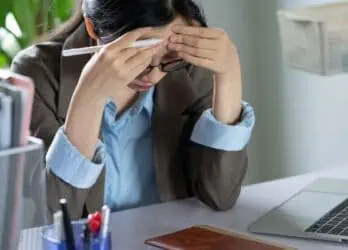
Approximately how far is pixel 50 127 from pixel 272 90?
0.98 m

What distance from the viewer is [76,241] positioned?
983 millimetres

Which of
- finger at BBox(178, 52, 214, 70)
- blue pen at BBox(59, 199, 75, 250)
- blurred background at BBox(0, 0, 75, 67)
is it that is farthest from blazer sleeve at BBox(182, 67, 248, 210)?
blurred background at BBox(0, 0, 75, 67)

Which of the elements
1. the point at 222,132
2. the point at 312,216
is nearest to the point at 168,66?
the point at 222,132

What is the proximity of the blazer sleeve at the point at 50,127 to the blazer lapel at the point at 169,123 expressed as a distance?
0.13 metres

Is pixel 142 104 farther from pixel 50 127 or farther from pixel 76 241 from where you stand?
pixel 76 241

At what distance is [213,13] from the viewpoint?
2199 mm

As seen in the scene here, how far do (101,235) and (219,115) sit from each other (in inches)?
17.3

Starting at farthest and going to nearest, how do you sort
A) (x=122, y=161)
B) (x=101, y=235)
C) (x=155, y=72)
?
(x=122, y=161), (x=155, y=72), (x=101, y=235)

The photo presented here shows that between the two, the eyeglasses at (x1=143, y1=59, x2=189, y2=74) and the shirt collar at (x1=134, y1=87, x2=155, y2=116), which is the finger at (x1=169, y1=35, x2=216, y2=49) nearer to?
the eyeglasses at (x1=143, y1=59, x2=189, y2=74)

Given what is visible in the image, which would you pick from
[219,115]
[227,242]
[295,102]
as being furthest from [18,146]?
[295,102]

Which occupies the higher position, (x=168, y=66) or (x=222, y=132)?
(x=168, y=66)

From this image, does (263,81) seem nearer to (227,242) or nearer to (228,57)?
(228,57)

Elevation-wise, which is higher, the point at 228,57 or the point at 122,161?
the point at 228,57

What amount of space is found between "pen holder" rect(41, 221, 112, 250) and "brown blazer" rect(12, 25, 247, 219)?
286 millimetres
